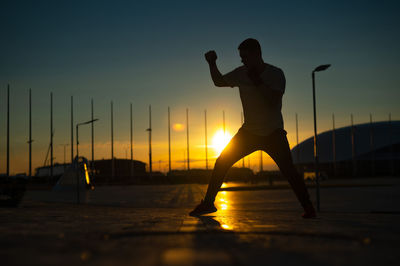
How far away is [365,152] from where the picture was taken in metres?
93.1

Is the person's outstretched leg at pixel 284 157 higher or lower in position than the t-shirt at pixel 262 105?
lower

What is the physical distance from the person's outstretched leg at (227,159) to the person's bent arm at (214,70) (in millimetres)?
741

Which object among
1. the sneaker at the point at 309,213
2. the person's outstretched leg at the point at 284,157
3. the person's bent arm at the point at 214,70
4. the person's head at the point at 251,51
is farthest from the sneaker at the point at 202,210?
the person's head at the point at 251,51

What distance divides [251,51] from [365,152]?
310ft

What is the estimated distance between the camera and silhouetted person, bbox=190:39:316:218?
5.27 m

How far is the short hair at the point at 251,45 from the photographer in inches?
216

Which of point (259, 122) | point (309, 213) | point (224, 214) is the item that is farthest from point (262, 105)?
point (224, 214)

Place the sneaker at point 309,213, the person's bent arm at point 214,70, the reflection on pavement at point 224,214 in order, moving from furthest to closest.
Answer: the person's bent arm at point 214,70
the sneaker at point 309,213
the reflection on pavement at point 224,214

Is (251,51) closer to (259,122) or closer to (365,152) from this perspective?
(259,122)

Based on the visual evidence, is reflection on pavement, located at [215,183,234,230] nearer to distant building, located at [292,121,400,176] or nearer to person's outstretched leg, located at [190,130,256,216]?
person's outstretched leg, located at [190,130,256,216]

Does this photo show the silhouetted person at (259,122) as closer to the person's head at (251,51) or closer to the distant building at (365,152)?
the person's head at (251,51)

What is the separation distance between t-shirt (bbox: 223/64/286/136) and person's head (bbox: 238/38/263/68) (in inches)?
6.7

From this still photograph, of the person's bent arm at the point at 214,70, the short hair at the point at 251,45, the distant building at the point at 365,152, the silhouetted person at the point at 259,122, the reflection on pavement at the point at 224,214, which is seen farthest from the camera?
the distant building at the point at 365,152

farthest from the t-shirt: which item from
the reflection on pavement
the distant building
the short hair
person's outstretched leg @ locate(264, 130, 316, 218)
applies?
the distant building
